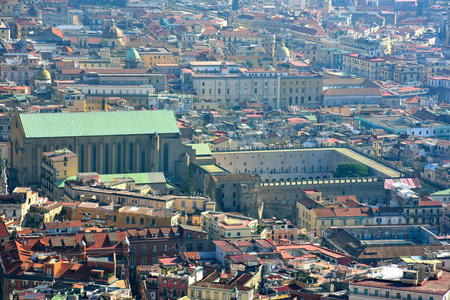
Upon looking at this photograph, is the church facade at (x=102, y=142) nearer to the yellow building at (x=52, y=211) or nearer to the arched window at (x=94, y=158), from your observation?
the arched window at (x=94, y=158)

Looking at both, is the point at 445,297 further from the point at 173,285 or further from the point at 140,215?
the point at 140,215

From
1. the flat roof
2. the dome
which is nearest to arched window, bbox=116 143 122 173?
the flat roof

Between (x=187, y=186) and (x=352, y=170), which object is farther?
(x=352, y=170)

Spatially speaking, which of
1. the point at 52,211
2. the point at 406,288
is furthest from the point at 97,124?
the point at 406,288

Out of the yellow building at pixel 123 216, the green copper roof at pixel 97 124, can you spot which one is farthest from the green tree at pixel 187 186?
the yellow building at pixel 123 216

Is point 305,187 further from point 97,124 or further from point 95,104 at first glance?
point 95,104
